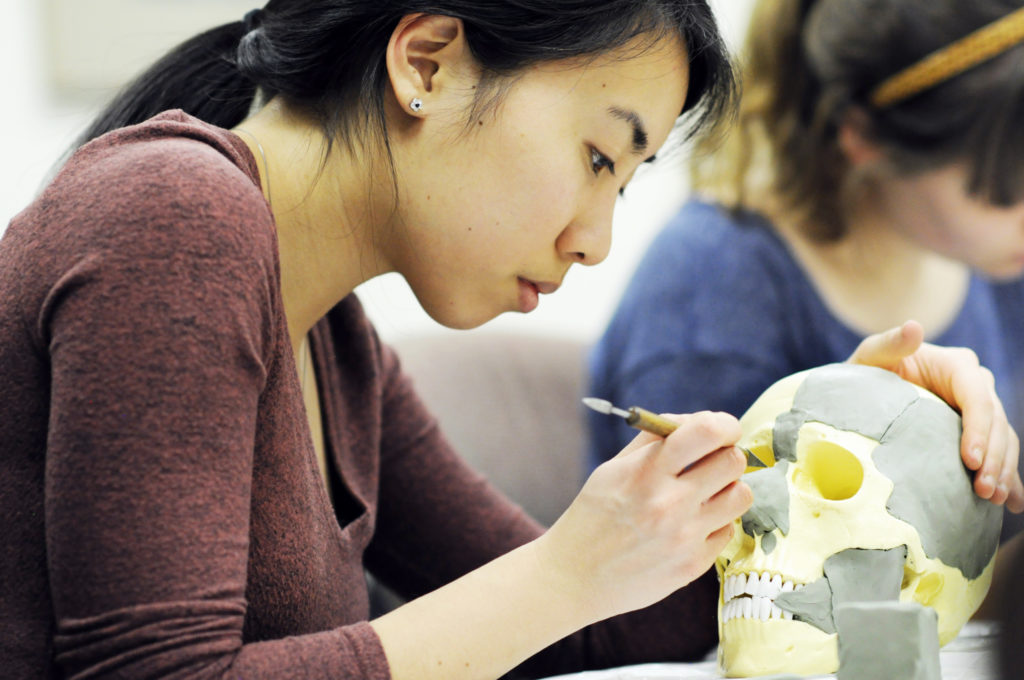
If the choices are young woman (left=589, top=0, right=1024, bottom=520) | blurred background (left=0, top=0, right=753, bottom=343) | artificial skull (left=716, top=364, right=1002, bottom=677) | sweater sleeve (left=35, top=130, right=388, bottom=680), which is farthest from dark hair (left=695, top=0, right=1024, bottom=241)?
sweater sleeve (left=35, top=130, right=388, bottom=680)

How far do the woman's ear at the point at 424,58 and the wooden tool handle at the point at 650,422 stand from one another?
286 millimetres

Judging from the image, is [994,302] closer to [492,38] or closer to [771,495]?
[771,495]

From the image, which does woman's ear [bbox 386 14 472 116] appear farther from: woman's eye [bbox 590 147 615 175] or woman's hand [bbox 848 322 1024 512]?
woman's hand [bbox 848 322 1024 512]

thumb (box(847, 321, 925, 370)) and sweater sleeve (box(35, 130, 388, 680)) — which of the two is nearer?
sweater sleeve (box(35, 130, 388, 680))

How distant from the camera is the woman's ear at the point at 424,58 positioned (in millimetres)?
750

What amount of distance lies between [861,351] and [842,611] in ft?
A: 0.98

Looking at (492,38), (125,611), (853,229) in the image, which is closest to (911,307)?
(853,229)

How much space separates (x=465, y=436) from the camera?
1.38m

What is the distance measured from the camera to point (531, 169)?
30.1 inches

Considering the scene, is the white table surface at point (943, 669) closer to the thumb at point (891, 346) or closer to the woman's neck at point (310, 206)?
the thumb at point (891, 346)

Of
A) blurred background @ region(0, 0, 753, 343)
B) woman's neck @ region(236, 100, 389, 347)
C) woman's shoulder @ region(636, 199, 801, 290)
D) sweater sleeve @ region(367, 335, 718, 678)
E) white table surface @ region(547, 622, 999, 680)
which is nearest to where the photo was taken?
white table surface @ region(547, 622, 999, 680)

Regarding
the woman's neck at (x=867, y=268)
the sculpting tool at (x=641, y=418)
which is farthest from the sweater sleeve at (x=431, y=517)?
the woman's neck at (x=867, y=268)

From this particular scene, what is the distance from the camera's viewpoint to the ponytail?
834 millimetres

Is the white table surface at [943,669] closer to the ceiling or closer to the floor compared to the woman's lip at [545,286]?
closer to the floor
